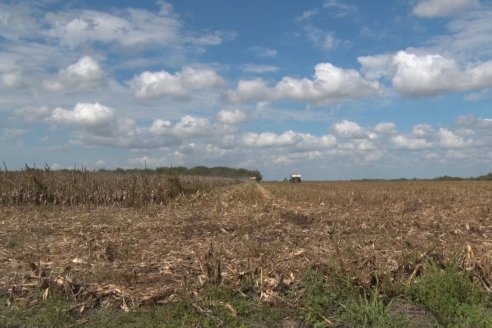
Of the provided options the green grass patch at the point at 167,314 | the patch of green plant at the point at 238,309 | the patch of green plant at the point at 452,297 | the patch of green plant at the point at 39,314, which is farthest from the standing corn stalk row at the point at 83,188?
the patch of green plant at the point at 452,297

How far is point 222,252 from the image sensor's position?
28.6ft

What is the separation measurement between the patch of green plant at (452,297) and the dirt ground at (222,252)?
0.94 feet

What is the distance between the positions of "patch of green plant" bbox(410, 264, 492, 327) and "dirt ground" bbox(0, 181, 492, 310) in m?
0.29

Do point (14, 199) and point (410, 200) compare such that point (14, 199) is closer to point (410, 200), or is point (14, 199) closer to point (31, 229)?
point (31, 229)

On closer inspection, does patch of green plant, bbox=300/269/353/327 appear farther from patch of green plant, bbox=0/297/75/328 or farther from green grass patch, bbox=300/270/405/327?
patch of green plant, bbox=0/297/75/328

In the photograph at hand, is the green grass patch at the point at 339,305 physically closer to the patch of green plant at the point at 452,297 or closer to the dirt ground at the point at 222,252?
the dirt ground at the point at 222,252

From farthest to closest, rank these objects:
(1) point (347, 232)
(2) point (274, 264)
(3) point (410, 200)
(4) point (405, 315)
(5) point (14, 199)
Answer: (5) point (14, 199) < (3) point (410, 200) < (1) point (347, 232) < (2) point (274, 264) < (4) point (405, 315)

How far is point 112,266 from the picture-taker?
8.15 metres

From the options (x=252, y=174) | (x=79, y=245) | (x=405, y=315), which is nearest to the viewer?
(x=405, y=315)

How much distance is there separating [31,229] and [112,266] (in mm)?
6601

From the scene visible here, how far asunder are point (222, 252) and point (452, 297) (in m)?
3.68

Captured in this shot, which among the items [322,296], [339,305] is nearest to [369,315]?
[339,305]

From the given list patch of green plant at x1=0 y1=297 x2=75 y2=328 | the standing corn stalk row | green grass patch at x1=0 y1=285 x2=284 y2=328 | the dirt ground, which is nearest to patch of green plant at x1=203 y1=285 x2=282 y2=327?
green grass patch at x1=0 y1=285 x2=284 y2=328

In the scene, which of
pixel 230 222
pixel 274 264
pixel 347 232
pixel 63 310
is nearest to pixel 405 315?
pixel 274 264
